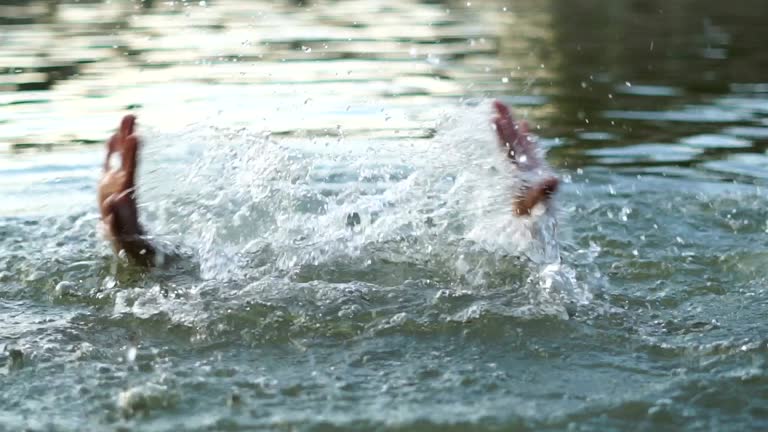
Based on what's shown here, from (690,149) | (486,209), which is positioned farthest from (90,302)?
(690,149)

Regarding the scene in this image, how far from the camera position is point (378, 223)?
20.4 feet

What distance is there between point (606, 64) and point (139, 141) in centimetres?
828

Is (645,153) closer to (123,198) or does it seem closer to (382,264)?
(382,264)

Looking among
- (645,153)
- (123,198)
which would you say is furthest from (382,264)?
(645,153)

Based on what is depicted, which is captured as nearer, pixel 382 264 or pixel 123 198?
pixel 123 198

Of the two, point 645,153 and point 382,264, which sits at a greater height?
point 382,264

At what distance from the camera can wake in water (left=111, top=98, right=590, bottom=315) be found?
18.2 ft

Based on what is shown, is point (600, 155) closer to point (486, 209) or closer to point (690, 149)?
point (690, 149)

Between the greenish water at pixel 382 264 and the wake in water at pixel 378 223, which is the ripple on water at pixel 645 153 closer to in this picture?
the greenish water at pixel 382 264

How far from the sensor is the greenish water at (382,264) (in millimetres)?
4242

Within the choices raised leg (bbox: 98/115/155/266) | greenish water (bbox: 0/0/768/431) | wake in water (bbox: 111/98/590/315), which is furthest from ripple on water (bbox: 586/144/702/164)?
raised leg (bbox: 98/115/155/266)

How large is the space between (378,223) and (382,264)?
0.45m

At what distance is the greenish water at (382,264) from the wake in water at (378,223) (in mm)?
16

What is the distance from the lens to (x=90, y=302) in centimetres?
540
